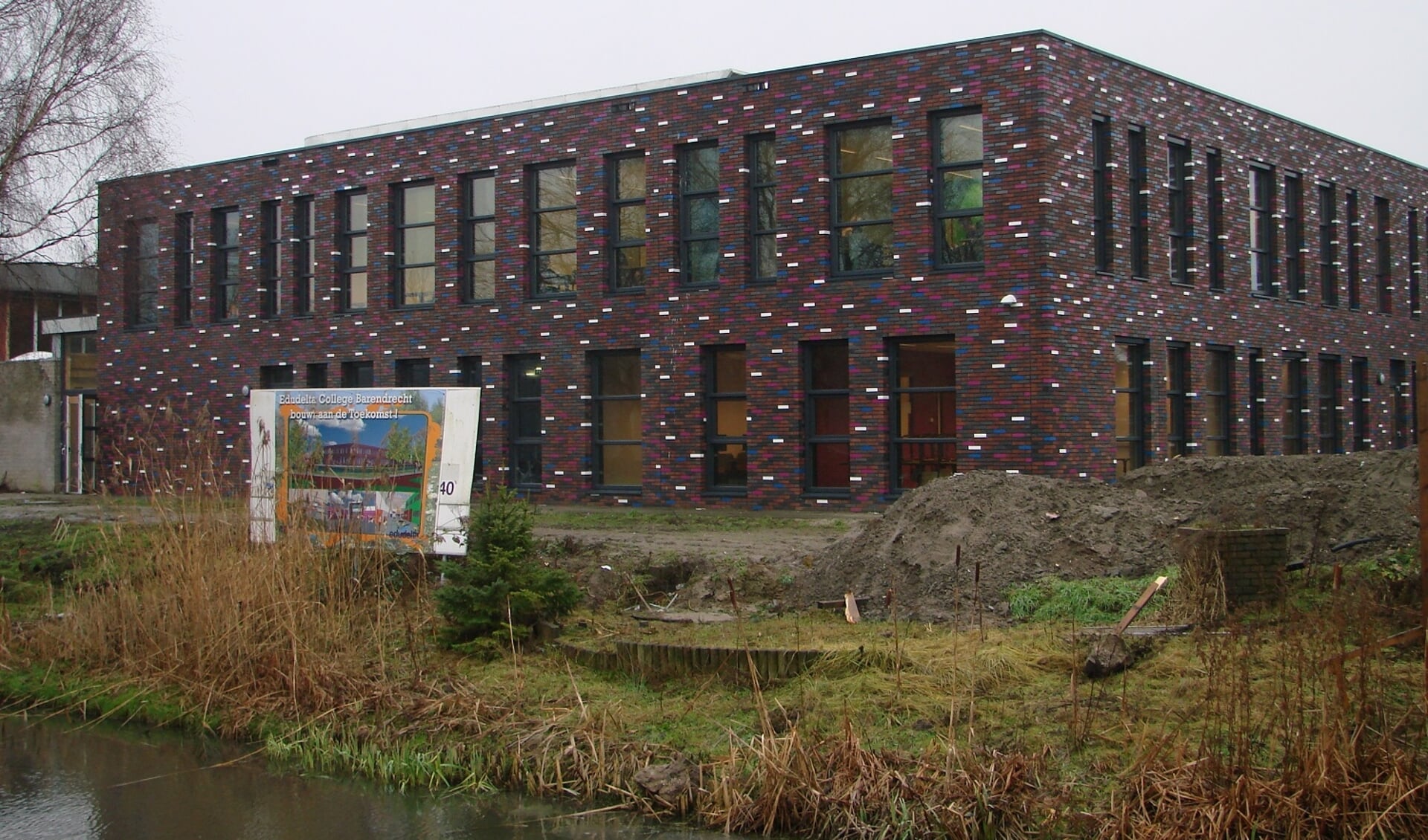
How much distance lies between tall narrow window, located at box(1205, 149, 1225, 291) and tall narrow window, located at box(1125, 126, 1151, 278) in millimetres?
2553

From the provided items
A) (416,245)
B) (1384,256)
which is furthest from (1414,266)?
(416,245)

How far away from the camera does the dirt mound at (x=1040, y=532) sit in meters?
11.0

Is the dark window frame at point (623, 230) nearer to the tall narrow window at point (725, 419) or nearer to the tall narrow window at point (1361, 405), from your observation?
the tall narrow window at point (725, 419)

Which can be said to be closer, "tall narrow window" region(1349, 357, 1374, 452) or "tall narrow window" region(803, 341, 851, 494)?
"tall narrow window" region(803, 341, 851, 494)

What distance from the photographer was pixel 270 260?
32031 mm

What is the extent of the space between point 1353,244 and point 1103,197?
1117cm

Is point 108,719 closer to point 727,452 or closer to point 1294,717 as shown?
point 1294,717

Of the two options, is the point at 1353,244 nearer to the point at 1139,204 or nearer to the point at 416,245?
the point at 1139,204

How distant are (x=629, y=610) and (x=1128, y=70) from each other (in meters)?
16.8

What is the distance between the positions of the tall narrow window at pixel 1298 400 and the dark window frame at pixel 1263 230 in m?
1.74

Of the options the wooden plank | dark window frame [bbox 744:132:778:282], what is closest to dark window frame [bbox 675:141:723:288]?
dark window frame [bbox 744:132:778:282]

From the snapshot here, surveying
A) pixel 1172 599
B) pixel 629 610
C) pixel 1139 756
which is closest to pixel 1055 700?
pixel 1139 756

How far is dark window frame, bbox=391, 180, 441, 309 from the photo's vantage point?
29562mm

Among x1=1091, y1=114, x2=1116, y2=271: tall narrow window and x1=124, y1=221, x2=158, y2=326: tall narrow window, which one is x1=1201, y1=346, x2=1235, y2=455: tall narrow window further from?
x1=124, y1=221, x2=158, y2=326: tall narrow window
